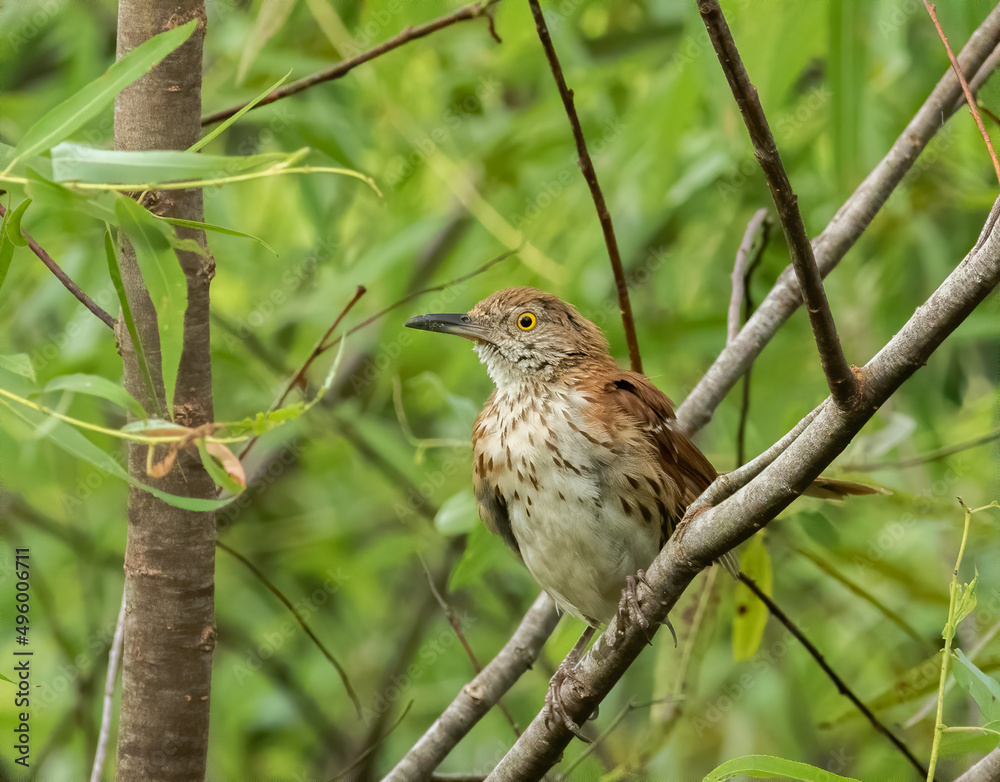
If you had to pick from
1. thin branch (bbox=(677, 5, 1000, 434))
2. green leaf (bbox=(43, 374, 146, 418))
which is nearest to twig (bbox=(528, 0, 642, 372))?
thin branch (bbox=(677, 5, 1000, 434))

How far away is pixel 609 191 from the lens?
16.3 ft

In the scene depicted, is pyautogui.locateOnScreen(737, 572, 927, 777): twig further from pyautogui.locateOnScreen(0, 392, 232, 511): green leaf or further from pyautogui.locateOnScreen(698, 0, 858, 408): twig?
pyautogui.locateOnScreen(0, 392, 232, 511): green leaf

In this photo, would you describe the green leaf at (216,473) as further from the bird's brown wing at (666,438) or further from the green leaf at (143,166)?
the bird's brown wing at (666,438)

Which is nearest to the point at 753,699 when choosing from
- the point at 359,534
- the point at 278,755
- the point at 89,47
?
the point at 359,534

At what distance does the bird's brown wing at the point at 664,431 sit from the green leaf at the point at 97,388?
6.31 ft

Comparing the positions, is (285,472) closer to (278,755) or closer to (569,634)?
(278,755)

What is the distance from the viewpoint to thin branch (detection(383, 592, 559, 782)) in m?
2.98

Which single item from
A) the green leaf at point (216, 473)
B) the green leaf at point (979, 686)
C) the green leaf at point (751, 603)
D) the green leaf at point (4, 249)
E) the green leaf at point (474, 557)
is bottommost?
the green leaf at point (979, 686)

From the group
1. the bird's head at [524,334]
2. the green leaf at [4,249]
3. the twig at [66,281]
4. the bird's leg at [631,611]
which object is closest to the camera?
the green leaf at [4,249]

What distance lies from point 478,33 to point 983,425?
136 inches

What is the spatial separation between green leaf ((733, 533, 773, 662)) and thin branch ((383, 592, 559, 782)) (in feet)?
3.01

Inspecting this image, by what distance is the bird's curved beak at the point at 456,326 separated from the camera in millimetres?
3633

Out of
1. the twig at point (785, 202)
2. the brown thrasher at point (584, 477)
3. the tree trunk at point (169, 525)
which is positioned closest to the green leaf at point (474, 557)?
the brown thrasher at point (584, 477)

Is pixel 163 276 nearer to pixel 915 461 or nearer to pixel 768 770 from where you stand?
pixel 768 770
